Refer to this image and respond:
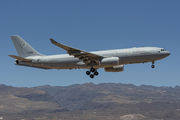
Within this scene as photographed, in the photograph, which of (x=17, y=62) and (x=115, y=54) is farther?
(x=17, y=62)

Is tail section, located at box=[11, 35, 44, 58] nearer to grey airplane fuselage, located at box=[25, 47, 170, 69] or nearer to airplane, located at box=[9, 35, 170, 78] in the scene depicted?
airplane, located at box=[9, 35, 170, 78]

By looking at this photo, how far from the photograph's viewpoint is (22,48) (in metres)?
57.9

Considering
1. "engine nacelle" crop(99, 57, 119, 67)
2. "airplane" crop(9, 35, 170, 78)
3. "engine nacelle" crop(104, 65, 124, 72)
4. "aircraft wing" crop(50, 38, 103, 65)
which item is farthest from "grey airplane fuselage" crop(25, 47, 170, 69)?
"engine nacelle" crop(104, 65, 124, 72)

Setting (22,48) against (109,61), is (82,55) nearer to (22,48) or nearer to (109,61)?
(109,61)

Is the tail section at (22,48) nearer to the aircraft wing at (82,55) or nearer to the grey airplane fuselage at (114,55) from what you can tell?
the grey airplane fuselage at (114,55)

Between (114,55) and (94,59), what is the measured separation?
4.50 metres

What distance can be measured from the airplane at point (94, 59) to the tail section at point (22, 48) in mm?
1120

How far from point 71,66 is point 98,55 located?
7406mm

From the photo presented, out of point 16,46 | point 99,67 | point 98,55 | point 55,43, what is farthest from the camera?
point 16,46

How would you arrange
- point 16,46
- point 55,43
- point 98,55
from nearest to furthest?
point 55,43 → point 98,55 → point 16,46

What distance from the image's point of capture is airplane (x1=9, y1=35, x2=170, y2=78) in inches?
1944

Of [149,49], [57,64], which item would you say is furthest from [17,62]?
[149,49]

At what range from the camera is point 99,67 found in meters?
52.5

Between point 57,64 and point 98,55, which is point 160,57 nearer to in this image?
point 98,55
